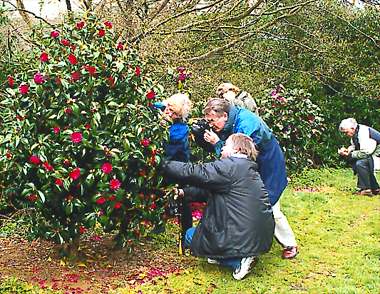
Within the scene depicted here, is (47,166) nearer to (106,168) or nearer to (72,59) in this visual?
(106,168)

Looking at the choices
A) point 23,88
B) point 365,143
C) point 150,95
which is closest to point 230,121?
point 150,95

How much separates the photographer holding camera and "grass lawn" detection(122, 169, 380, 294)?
40 centimetres

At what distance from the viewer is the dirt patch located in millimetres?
5102

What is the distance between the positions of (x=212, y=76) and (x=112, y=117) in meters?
5.72

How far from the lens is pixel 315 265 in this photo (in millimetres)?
5723

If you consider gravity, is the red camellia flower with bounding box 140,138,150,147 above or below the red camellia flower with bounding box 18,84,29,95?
below

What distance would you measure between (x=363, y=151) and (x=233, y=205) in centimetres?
A: 464

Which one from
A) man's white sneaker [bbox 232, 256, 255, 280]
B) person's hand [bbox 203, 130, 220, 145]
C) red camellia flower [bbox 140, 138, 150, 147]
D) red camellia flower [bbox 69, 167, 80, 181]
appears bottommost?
man's white sneaker [bbox 232, 256, 255, 280]

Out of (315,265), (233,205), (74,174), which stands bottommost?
(315,265)

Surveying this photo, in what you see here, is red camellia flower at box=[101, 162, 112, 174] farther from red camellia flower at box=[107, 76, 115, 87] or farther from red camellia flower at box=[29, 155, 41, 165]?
red camellia flower at box=[107, 76, 115, 87]

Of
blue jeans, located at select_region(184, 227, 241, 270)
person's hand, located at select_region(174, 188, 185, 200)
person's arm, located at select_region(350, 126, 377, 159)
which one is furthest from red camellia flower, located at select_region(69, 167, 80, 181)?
person's arm, located at select_region(350, 126, 377, 159)

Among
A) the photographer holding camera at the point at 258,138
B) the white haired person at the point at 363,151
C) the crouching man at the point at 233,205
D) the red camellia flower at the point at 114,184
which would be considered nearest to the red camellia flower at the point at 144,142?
the crouching man at the point at 233,205

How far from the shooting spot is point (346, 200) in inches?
355

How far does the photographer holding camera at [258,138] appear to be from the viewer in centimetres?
543
